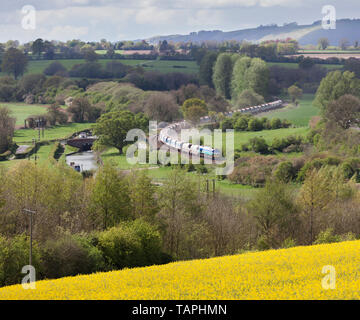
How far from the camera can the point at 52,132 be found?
290ft

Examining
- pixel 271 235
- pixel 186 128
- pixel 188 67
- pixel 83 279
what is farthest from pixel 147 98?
pixel 83 279

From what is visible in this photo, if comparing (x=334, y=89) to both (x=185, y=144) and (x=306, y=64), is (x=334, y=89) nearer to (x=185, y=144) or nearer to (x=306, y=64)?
(x=185, y=144)

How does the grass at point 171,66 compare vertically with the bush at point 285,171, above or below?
above

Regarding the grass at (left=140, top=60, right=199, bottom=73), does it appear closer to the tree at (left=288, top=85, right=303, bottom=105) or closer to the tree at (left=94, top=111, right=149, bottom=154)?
the tree at (left=288, top=85, right=303, bottom=105)

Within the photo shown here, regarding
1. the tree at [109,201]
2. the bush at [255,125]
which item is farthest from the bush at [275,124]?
the tree at [109,201]

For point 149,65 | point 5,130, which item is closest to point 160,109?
point 5,130

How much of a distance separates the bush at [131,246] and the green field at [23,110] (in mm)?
71672

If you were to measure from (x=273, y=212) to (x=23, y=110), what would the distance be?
84.3 metres

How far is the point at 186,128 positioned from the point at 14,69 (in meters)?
79.9

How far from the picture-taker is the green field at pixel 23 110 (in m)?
103

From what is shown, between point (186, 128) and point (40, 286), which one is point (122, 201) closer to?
point (40, 286)

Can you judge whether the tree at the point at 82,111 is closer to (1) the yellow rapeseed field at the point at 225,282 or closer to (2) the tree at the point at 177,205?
(2) the tree at the point at 177,205

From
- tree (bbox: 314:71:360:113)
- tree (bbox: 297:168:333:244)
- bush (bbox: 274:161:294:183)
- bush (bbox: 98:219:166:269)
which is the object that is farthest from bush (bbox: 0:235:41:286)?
tree (bbox: 314:71:360:113)

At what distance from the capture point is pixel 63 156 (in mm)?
69438
